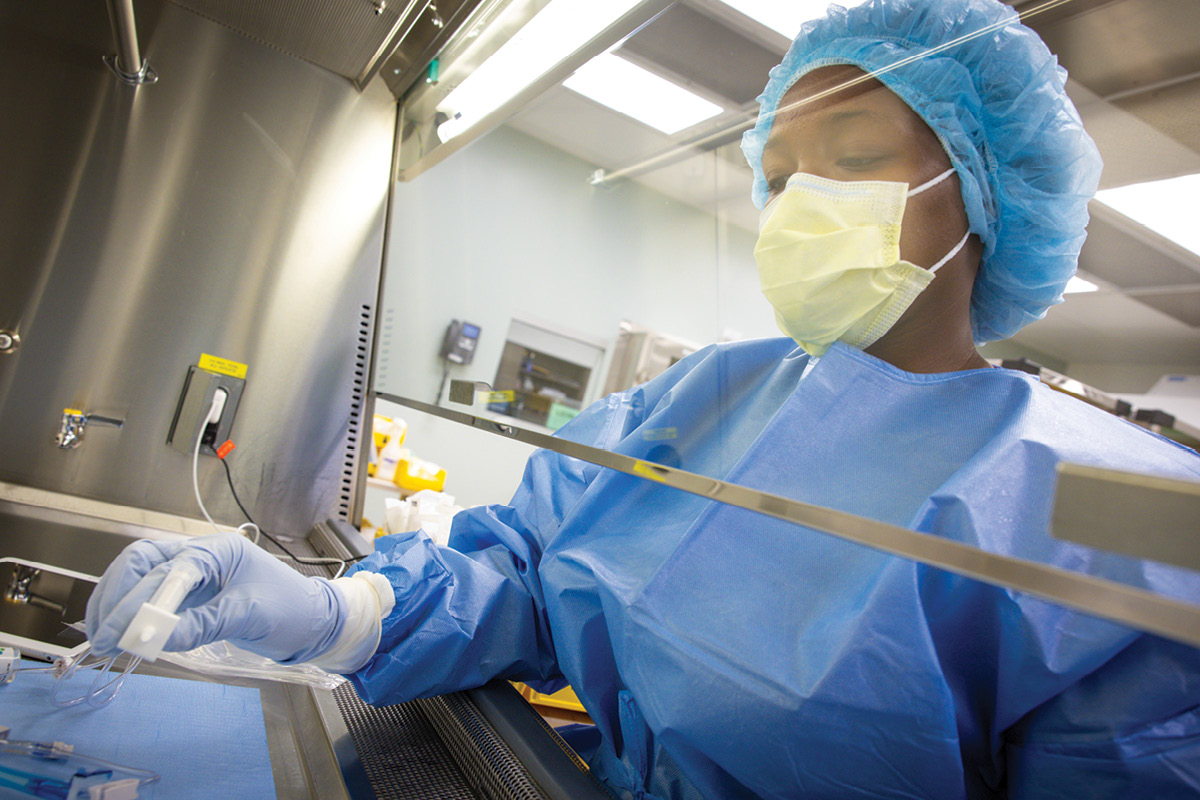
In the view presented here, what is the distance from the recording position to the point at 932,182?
2.58ft

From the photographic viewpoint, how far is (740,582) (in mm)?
699

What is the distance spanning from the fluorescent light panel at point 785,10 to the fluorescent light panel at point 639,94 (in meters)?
0.11

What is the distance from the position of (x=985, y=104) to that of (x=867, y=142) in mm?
177

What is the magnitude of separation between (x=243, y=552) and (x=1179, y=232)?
37.0 inches

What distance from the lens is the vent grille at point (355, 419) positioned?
5.69ft

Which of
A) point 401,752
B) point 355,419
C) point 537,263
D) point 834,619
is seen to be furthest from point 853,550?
point 355,419

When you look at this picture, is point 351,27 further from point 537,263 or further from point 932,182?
point 932,182

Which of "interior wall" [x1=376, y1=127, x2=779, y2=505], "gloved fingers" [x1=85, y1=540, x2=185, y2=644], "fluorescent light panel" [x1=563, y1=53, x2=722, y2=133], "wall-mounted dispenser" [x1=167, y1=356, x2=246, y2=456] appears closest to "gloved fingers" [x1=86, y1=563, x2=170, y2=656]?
"gloved fingers" [x1=85, y1=540, x2=185, y2=644]

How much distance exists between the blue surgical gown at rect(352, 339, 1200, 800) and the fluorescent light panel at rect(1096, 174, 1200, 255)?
19 cm

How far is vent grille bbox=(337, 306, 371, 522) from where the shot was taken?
174 cm

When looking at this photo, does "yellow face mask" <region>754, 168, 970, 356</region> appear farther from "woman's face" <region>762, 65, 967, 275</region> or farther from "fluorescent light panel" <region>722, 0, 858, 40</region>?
"fluorescent light panel" <region>722, 0, 858, 40</region>

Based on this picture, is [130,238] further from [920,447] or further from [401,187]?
[920,447]

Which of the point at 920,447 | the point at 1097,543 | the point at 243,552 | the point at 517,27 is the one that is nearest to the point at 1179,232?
the point at 920,447

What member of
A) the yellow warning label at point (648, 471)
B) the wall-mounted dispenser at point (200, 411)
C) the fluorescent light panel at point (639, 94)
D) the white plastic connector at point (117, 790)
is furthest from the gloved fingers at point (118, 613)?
the wall-mounted dispenser at point (200, 411)
